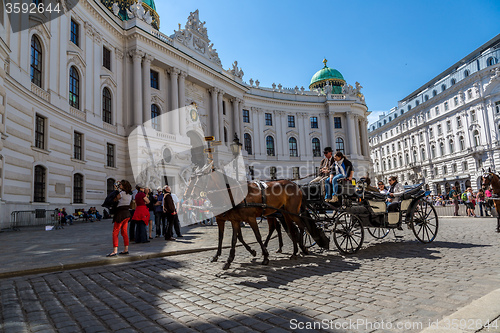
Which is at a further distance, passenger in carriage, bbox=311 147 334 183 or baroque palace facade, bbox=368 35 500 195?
baroque palace facade, bbox=368 35 500 195

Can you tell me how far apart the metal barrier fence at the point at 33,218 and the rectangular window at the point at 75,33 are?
12.9 m

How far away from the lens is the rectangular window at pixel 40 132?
61.6 ft

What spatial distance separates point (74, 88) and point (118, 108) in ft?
15.9

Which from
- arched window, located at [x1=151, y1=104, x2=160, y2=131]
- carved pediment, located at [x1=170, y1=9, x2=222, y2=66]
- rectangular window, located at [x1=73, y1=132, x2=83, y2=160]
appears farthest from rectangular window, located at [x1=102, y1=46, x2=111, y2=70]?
carved pediment, located at [x1=170, y1=9, x2=222, y2=66]

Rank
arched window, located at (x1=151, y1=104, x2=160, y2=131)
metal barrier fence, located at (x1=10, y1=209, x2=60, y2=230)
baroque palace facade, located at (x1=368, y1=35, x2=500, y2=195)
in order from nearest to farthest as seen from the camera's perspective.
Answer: metal barrier fence, located at (x1=10, y1=209, x2=60, y2=230) → arched window, located at (x1=151, y1=104, x2=160, y2=131) → baroque palace facade, located at (x1=368, y1=35, x2=500, y2=195)

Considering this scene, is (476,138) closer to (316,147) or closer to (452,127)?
(452,127)

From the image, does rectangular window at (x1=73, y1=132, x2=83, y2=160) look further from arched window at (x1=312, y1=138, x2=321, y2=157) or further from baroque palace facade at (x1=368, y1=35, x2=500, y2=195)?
baroque palace facade at (x1=368, y1=35, x2=500, y2=195)

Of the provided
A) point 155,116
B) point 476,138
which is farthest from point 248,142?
point 476,138

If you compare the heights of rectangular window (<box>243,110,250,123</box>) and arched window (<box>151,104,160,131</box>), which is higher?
rectangular window (<box>243,110,250,123</box>)

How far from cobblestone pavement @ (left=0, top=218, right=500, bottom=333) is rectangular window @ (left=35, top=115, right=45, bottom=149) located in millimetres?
15672

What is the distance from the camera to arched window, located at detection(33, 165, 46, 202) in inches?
718

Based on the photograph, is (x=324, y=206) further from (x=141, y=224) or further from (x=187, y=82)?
(x=187, y=82)

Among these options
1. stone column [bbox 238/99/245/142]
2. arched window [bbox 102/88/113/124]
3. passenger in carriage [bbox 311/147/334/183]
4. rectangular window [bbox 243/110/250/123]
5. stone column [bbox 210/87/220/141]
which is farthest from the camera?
rectangular window [bbox 243/110/250/123]

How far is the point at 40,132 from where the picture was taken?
1906 cm
